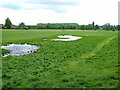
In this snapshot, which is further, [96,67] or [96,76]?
[96,67]

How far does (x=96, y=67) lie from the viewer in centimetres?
1504

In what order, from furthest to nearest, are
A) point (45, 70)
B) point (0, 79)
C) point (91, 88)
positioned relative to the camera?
point (45, 70) < point (0, 79) < point (91, 88)

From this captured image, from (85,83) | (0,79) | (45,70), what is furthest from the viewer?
(45,70)

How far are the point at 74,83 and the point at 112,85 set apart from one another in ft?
7.83

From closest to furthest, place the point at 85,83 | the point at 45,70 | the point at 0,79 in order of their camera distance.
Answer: the point at 85,83 → the point at 0,79 → the point at 45,70

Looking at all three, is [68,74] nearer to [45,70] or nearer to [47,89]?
[45,70]

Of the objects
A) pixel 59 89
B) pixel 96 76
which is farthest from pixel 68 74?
pixel 59 89

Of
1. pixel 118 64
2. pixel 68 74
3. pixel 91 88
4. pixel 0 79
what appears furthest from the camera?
pixel 118 64

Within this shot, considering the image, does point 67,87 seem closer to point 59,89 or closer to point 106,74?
point 59,89

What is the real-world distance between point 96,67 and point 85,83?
187 inches

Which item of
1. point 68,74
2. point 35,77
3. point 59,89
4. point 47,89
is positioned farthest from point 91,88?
point 35,77

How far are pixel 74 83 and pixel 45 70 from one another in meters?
4.16

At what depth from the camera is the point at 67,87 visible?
10086 millimetres

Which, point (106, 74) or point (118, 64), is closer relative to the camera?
point (106, 74)
